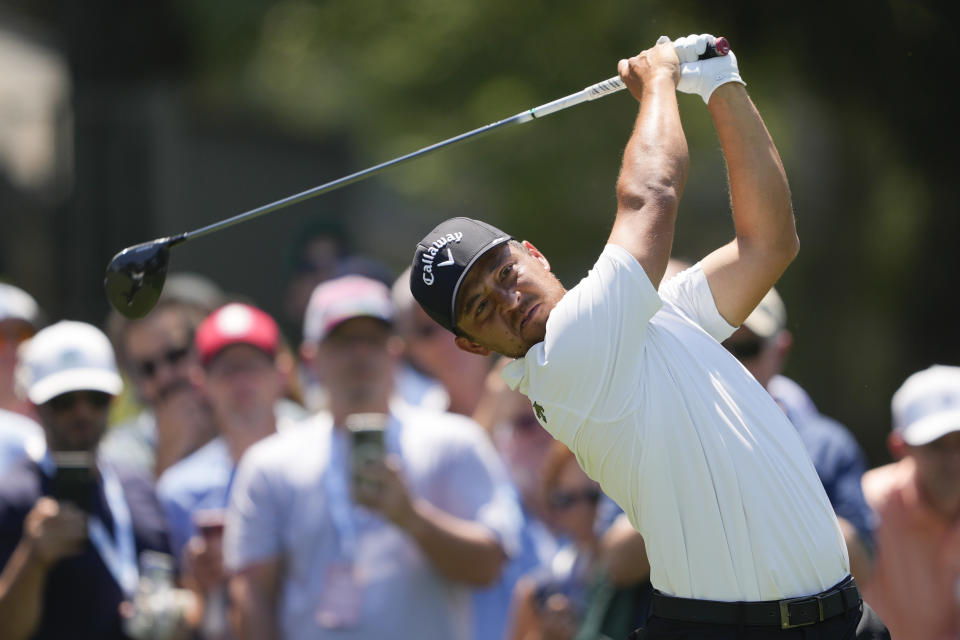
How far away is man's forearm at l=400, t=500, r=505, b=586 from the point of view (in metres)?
5.04

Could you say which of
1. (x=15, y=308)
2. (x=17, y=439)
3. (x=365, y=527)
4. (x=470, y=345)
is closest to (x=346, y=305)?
(x=365, y=527)

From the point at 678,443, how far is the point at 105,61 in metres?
13.2

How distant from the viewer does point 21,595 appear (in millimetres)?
4859

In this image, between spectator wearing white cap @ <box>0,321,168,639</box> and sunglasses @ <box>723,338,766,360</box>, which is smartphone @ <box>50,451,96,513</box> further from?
sunglasses @ <box>723,338,766,360</box>

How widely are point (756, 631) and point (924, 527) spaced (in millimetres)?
2200

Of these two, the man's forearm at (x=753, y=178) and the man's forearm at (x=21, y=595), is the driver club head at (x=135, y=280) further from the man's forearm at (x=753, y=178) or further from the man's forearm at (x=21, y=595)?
the man's forearm at (x=753, y=178)

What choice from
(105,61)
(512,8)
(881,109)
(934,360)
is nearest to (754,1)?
(881,109)

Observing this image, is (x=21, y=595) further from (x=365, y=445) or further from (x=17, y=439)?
(x=365, y=445)

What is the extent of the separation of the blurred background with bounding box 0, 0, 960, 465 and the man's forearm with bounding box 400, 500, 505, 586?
12.3 feet

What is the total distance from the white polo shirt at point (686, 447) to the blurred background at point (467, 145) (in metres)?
5.48

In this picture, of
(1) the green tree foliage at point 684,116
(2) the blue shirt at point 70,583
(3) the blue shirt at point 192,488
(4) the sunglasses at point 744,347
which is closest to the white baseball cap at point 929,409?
(4) the sunglasses at point 744,347

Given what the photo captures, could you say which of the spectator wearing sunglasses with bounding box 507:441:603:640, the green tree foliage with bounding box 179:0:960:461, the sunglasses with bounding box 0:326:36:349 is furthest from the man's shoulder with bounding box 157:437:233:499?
the green tree foliage with bounding box 179:0:960:461

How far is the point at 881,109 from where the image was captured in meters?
10.5

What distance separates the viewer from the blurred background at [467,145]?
10531mm
